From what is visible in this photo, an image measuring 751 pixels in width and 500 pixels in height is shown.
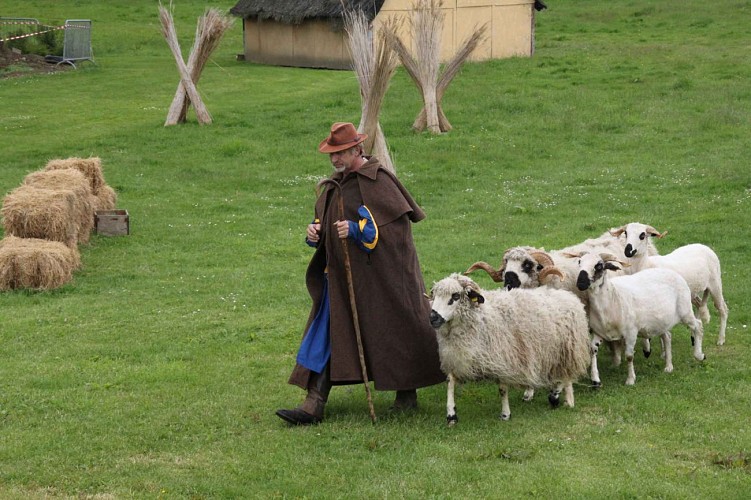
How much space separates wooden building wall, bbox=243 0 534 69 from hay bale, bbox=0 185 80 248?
18.6 metres

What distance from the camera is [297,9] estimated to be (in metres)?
34.0

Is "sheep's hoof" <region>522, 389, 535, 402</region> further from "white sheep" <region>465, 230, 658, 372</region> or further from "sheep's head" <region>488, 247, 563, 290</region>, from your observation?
"sheep's head" <region>488, 247, 563, 290</region>

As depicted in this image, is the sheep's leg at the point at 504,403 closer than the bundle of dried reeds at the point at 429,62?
Yes

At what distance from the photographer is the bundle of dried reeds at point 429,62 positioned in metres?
22.0

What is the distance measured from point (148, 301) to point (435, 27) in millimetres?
11626

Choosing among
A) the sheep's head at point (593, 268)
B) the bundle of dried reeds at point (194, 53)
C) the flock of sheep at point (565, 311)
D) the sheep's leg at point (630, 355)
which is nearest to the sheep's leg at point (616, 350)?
the flock of sheep at point (565, 311)

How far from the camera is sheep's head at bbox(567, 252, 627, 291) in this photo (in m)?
9.04

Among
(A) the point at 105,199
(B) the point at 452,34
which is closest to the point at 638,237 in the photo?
(A) the point at 105,199

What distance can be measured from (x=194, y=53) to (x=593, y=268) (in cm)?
1670

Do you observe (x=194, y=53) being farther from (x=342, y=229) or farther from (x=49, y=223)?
(x=342, y=229)

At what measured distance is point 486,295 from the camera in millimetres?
8766

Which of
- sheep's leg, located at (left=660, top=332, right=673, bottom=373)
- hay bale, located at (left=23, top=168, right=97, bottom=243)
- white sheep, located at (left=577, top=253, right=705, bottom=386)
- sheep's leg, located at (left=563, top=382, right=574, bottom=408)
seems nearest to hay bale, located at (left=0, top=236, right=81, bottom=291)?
hay bale, located at (left=23, top=168, right=97, bottom=243)

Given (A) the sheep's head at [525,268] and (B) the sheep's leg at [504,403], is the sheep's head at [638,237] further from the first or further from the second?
(B) the sheep's leg at [504,403]

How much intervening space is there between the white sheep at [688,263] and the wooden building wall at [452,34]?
21.8m
